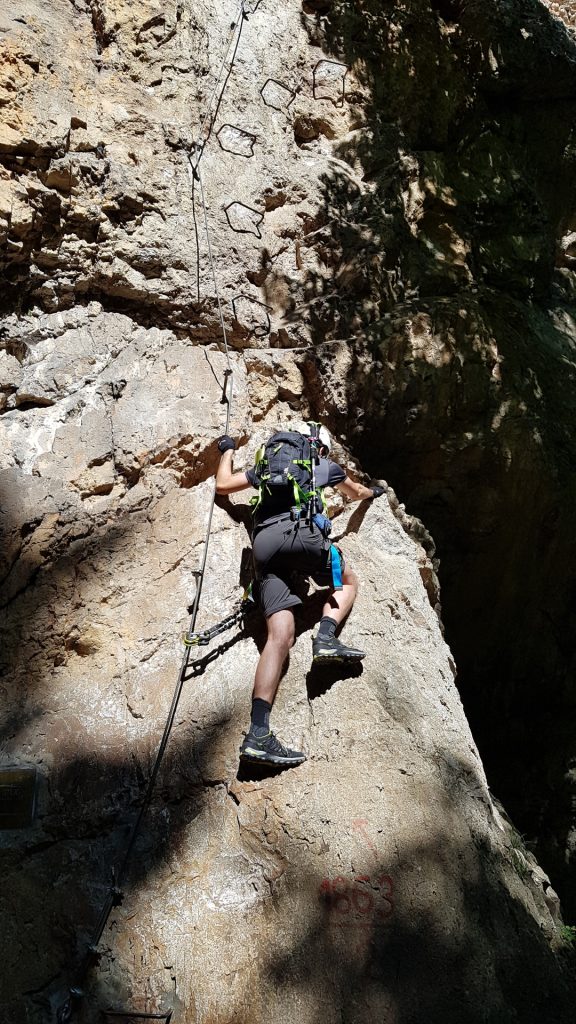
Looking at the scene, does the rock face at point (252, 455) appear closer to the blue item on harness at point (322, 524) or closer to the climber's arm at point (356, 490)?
the climber's arm at point (356, 490)

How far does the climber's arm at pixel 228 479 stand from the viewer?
15.5 ft

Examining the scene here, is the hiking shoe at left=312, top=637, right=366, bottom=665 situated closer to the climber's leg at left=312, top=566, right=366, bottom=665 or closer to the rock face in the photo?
the climber's leg at left=312, top=566, right=366, bottom=665

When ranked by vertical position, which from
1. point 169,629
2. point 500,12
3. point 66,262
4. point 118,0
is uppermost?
point 500,12

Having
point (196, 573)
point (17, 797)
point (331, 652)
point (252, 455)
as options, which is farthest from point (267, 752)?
point (252, 455)

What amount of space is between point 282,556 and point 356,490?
0.96m

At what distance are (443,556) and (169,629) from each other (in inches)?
135

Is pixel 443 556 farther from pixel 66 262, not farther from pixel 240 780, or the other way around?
pixel 66 262

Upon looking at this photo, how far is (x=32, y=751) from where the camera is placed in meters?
4.05

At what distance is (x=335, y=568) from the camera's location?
181 inches

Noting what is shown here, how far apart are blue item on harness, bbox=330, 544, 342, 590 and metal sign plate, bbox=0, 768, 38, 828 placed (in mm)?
2046

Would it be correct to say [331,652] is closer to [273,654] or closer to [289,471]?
[273,654]

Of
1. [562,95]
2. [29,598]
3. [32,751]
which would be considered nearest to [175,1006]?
[32,751]

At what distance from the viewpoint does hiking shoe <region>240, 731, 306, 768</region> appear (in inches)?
154

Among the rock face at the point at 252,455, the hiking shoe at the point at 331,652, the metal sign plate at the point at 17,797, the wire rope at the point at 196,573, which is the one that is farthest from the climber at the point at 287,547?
the metal sign plate at the point at 17,797
